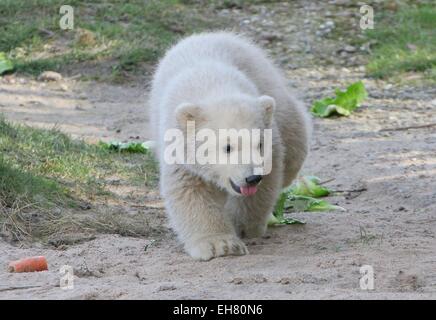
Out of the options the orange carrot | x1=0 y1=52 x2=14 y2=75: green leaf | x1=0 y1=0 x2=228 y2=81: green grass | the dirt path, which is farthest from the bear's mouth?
x1=0 y1=52 x2=14 y2=75: green leaf

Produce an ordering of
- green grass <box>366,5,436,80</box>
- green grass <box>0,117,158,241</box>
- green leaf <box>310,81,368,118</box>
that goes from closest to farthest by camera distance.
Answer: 1. green grass <box>0,117,158,241</box>
2. green leaf <box>310,81,368,118</box>
3. green grass <box>366,5,436,80</box>

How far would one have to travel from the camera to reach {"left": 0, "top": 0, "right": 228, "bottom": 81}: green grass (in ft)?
44.0

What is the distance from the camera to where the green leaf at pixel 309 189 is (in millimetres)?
8641

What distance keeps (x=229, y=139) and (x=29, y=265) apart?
1443mm

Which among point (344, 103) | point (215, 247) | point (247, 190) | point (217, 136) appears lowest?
point (215, 247)

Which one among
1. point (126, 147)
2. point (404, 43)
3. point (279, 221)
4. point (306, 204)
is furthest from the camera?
point (404, 43)

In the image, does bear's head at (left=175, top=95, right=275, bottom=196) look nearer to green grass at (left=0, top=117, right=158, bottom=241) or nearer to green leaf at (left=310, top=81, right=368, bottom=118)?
green grass at (left=0, top=117, right=158, bottom=241)

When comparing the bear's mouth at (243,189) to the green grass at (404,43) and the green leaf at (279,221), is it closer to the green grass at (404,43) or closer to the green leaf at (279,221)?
the green leaf at (279,221)

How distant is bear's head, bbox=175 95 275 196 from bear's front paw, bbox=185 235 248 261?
401 mm

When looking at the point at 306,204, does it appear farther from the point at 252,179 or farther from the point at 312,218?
the point at 252,179

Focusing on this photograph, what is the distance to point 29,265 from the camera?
19.1 feet

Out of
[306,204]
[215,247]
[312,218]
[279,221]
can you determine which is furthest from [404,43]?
[215,247]

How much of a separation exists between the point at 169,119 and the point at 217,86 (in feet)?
1.32

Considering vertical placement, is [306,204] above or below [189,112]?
below
